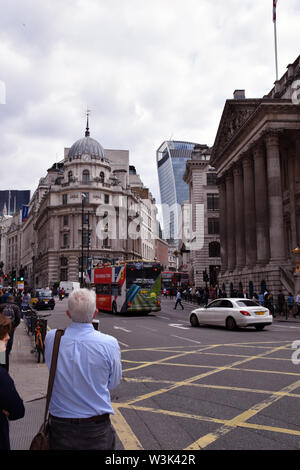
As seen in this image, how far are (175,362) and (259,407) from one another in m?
4.64

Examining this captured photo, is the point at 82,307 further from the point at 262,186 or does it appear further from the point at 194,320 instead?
the point at 262,186

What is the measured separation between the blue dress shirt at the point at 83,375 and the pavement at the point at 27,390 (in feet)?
8.50

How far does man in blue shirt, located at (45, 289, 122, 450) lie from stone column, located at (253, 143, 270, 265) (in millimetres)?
34873

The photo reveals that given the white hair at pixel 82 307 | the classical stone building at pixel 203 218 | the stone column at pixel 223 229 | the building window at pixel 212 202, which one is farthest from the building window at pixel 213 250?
the white hair at pixel 82 307

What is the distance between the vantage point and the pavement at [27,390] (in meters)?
5.83

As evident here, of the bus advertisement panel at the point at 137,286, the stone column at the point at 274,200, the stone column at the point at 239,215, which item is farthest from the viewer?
the stone column at the point at 239,215

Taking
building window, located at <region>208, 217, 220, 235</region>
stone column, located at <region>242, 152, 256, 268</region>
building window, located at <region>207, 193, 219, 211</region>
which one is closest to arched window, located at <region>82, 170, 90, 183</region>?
building window, located at <region>207, 193, 219, 211</region>

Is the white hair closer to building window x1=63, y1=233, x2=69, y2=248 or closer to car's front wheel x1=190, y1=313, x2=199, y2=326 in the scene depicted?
car's front wheel x1=190, y1=313, x2=199, y2=326

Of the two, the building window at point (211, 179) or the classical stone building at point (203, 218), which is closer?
the classical stone building at point (203, 218)

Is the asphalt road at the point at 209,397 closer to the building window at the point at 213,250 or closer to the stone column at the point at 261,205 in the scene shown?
the stone column at the point at 261,205

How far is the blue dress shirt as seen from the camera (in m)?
3.31

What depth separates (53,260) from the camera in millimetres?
85500
